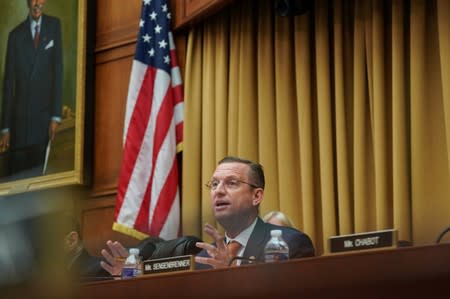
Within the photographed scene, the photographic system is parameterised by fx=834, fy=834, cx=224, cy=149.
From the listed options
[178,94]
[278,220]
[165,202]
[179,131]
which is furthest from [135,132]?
[278,220]

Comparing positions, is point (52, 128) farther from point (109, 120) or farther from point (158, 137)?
point (158, 137)

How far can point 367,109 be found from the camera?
5.92 meters

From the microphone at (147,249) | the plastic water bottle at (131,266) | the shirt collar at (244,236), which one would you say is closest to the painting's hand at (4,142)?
the microphone at (147,249)

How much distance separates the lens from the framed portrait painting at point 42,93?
7.41 m

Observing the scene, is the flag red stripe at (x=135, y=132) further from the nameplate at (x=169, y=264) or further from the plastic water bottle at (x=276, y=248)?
the nameplate at (x=169, y=264)

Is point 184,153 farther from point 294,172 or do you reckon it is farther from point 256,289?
point 256,289

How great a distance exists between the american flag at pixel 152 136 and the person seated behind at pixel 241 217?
2406mm

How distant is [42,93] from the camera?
772 cm

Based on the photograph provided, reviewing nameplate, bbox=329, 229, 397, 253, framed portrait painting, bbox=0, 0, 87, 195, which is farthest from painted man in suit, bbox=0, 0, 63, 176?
nameplate, bbox=329, 229, 397, 253

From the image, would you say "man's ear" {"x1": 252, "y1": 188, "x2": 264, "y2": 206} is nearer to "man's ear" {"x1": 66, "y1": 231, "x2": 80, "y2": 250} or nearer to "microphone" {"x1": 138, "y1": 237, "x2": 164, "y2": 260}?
"microphone" {"x1": 138, "y1": 237, "x2": 164, "y2": 260}

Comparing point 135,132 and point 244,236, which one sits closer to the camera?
point 244,236

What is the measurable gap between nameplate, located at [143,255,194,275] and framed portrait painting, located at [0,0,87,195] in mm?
4790

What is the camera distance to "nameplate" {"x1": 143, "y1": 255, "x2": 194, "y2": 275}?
2283 millimetres

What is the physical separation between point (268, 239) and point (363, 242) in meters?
1.85
